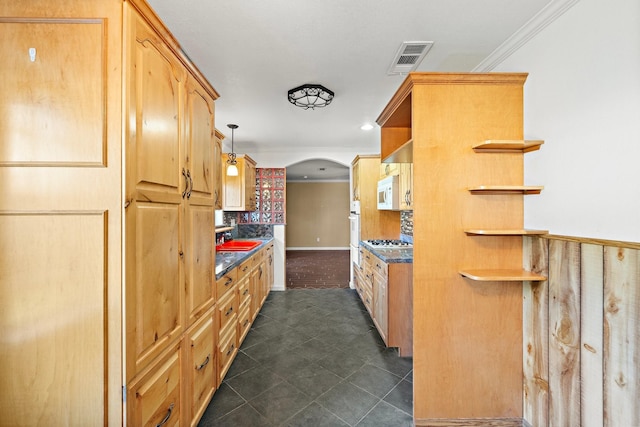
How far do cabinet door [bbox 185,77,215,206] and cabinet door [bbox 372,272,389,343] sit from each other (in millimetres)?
1883

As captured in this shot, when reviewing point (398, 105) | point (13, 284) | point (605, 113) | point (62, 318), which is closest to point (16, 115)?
point (13, 284)

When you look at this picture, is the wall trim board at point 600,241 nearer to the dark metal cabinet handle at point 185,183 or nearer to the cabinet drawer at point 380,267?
the cabinet drawer at point 380,267

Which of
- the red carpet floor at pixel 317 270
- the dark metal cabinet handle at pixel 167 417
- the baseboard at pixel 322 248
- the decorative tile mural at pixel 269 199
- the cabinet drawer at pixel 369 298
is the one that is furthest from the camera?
the baseboard at pixel 322 248

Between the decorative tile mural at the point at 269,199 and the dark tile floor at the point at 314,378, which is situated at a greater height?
the decorative tile mural at the point at 269,199

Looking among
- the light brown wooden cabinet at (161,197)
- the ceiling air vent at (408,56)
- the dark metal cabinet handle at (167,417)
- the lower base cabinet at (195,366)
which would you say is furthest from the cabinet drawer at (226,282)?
the ceiling air vent at (408,56)

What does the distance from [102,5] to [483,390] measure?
2735 millimetres

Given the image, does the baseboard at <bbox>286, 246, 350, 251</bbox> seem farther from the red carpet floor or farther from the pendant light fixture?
the pendant light fixture

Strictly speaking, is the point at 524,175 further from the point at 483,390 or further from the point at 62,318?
the point at 62,318

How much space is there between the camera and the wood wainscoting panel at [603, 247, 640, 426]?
111 centimetres

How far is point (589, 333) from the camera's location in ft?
4.26

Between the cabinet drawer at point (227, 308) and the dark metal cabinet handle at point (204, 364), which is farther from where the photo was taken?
the cabinet drawer at point (227, 308)

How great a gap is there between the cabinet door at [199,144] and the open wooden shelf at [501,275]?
5.63ft

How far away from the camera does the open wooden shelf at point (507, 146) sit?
1535 millimetres

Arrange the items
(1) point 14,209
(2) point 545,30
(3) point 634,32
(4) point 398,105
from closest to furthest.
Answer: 1. (1) point 14,209
2. (3) point 634,32
3. (2) point 545,30
4. (4) point 398,105
